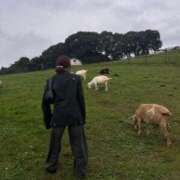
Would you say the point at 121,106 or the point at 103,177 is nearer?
the point at 103,177

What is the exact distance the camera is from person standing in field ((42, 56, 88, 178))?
9.21m

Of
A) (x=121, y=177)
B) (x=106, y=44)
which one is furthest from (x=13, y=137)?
(x=106, y=44)

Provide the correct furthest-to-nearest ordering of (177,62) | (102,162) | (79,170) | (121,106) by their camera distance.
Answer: (177,62) < (121,106) < (102,162) < (79,170)

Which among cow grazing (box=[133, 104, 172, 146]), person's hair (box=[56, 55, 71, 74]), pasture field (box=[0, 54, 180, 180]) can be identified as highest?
person's hair (box=[56, 55, 71, 74])

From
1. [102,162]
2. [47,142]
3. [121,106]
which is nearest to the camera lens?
[102,162]

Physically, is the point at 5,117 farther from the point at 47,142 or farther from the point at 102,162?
the point at 102,162

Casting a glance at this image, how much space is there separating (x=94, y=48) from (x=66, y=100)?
2978 inches

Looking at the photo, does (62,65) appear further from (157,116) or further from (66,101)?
Answer: (157,116)

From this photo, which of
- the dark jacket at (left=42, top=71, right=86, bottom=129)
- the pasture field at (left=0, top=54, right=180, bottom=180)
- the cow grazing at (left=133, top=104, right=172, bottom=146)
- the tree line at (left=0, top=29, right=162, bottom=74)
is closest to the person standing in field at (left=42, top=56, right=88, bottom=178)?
the dark jacket at (left=42, top=71, right=86, bottom=129)

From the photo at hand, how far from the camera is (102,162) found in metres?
10.7

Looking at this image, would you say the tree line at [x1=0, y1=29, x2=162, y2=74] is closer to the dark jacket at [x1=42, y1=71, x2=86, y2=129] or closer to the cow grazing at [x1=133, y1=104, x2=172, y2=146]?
the cow grazing at [x1=133, y1=104, x2=172, y2=146]

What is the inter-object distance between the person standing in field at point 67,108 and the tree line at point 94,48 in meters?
64.7

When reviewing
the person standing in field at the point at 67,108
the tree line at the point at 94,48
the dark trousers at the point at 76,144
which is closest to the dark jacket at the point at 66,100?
the person standing in field at the point at 67,108

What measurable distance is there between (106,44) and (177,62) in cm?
4156
